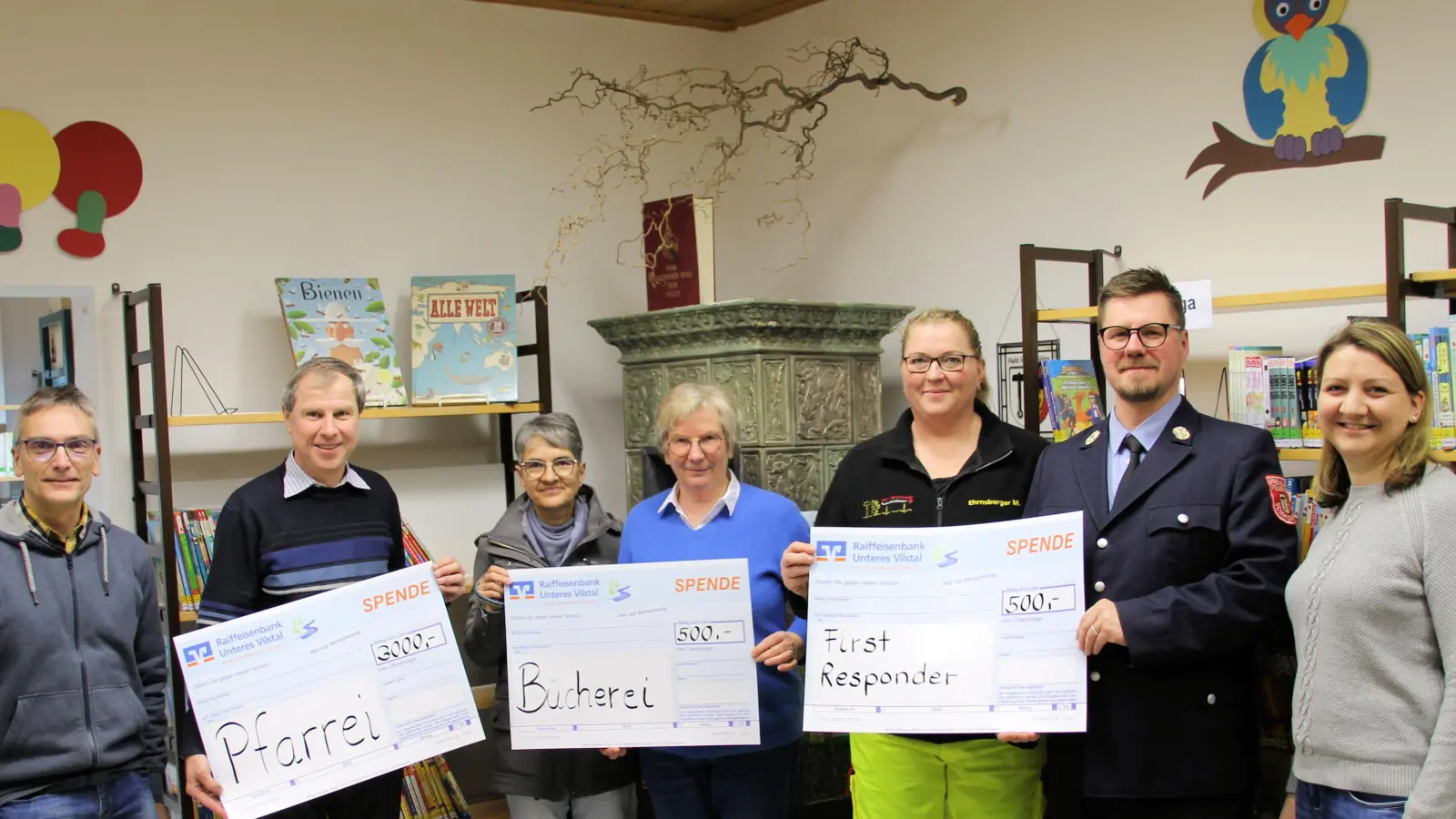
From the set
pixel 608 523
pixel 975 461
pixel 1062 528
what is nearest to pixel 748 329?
pixel 608 523

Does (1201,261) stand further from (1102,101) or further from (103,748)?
(103,748)

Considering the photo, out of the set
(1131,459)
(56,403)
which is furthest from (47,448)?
(1131,459)

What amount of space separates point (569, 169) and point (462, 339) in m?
1.02

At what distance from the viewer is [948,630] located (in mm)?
2520

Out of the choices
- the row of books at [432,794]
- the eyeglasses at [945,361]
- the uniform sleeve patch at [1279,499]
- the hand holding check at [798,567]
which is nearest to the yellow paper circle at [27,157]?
the row of books at [432,794]

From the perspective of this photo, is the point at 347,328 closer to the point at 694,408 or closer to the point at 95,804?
the point at 694,408

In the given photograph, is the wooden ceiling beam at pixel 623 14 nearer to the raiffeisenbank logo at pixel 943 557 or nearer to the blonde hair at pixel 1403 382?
the raiffeisenbank logo at pixel 943 557

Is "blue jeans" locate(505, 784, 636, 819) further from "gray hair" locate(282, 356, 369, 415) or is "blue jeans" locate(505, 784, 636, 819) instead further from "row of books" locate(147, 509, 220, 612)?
"row of books" locate(147, 509, 220, 612)

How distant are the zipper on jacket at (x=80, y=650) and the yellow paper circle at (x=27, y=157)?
77.8 inches

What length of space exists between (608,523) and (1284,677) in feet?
5.76

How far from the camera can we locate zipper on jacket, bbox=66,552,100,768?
2547 mm

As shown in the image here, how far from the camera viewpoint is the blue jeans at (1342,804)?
2084mm

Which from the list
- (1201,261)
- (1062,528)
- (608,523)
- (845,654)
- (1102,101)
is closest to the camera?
(1062,528)

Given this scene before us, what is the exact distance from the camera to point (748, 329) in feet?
14.2
